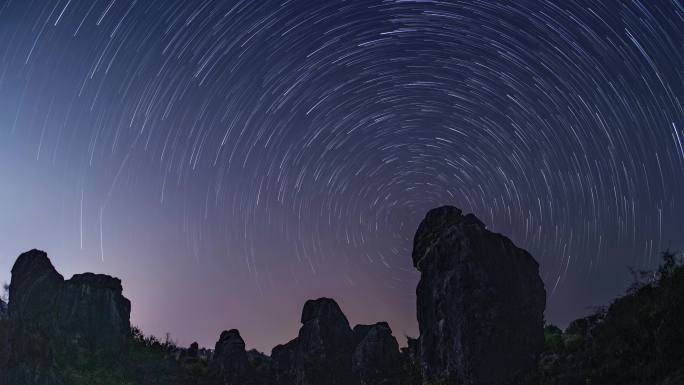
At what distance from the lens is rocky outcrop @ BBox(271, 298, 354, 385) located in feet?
167

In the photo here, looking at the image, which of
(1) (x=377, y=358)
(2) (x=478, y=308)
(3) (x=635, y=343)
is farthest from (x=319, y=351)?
(3) (x=635, y=343)

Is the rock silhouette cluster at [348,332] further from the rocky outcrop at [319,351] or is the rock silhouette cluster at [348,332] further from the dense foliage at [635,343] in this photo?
the dense foliage at [635,343]

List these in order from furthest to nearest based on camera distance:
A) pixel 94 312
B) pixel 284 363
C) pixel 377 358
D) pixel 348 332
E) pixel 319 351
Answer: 1. pixel 284 363
2. pixel 348 332
3. pixel 94 312
4. pixel 319 351
5. pixel 377 358

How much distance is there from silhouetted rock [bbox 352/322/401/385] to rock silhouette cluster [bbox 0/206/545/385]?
106mm

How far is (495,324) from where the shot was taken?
1307 inches

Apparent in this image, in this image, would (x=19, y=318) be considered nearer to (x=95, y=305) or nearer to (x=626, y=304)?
(x=95, y=305)

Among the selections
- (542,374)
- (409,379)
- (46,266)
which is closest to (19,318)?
(46,266)

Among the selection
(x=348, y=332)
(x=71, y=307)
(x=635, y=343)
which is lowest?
(x=635, y=343)

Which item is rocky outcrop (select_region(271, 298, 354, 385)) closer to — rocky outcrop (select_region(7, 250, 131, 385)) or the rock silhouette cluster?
the rock silhouette cluster

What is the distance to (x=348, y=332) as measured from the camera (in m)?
56.4

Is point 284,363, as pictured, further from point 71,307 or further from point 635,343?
point 635,343

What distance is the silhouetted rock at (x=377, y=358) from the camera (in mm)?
45906

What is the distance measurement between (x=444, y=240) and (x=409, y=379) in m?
12.2

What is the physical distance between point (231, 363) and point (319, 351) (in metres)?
10.9
